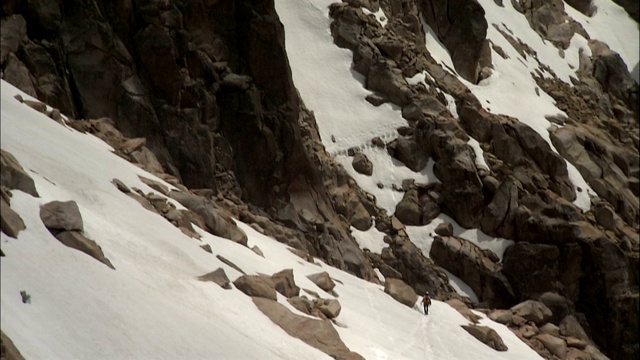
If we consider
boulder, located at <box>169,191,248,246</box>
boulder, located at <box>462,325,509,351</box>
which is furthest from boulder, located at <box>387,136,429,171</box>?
boulder, located at <box>169,191,248,246</box>

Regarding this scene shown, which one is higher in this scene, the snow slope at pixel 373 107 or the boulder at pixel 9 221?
the boulder at pixel 9 221

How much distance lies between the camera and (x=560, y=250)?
1758 inches

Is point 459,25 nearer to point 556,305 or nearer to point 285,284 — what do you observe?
point 556,305

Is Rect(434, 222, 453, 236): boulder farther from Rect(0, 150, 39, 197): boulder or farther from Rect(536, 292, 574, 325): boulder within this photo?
Rect(0, 150, 39, 197): boulder

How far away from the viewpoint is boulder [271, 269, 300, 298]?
2173 centimetres

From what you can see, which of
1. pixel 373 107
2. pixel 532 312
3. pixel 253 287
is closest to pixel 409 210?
pixel 373 107

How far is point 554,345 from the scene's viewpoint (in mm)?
32938

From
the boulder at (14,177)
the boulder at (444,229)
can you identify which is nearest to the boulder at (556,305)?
the boulder at (444,229)

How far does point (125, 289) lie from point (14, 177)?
3.05m

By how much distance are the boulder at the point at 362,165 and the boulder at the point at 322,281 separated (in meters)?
19.4

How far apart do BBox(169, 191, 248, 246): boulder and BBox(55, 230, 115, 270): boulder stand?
30.2ft

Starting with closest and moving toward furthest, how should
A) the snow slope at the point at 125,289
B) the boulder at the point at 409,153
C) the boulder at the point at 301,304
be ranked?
the snow slope at the point at 125,289, the boulder at the point at 301,304, the boulder at the point at 409,153

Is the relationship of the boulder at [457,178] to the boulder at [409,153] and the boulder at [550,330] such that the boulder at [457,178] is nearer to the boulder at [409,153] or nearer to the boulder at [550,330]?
the boulder at [409,153]

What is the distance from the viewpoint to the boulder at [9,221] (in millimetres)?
13352
